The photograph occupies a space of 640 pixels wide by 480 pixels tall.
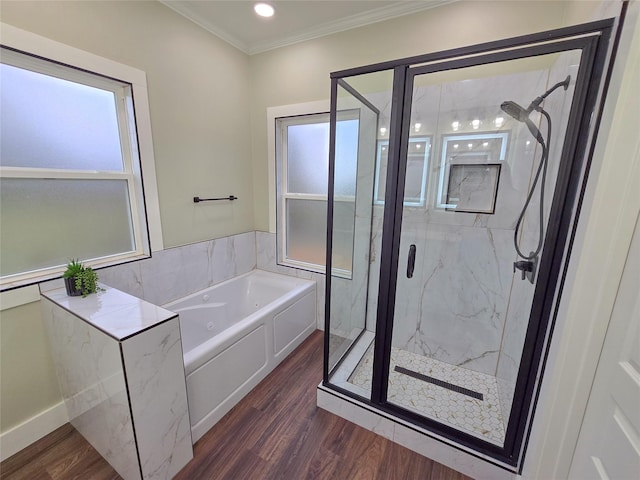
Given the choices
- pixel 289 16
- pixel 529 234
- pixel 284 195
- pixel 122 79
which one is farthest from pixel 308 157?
pixel 529 234

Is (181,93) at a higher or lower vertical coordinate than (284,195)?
higher

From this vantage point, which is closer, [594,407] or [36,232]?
[594,407]

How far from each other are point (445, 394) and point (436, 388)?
7 cm

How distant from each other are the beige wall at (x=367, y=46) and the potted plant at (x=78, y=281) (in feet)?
5.30

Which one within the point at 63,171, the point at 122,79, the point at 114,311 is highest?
the point at 122,79

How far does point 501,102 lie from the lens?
69.6 inches

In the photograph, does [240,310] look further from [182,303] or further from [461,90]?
[461,90]

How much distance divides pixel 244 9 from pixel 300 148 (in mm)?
1116

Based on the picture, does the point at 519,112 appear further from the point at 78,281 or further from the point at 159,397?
the point at 78,281

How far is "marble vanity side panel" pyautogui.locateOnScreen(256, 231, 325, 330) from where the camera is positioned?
2.69 metres

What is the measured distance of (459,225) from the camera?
6.61ft

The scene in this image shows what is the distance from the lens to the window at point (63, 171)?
56.7 inches

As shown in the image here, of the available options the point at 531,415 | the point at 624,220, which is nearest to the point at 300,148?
the point at 624,220

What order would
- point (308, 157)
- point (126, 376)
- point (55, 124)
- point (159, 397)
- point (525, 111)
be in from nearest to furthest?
point (126, 376), point (159, 397), point (55, 124), point (525, 111), point (308, 157)
